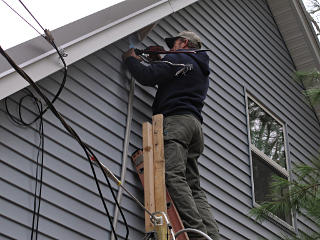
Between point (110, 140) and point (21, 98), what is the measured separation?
0.87 metres

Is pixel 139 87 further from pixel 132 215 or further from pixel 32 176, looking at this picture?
pixel 32 176

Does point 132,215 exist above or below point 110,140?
below

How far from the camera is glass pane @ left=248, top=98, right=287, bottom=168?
24.9 feet

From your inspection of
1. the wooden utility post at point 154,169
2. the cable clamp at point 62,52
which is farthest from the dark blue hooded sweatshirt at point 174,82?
the cable clamp at point 62,52

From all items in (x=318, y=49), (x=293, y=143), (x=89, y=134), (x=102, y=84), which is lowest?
(x=89, y=134)

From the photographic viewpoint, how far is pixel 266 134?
7.82 metres

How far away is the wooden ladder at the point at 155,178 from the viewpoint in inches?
178

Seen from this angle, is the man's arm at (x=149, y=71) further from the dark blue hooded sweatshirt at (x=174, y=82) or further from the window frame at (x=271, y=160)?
the window frame at (x=271, y=160)

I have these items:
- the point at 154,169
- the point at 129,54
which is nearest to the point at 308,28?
the point at 129,54

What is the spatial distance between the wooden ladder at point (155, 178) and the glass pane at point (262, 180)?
2.54m

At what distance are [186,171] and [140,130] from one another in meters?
0.51

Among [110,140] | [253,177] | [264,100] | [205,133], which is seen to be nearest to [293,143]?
[264,100]

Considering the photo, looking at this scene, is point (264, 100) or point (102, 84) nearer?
point (102, 84)

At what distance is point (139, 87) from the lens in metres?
5.43
